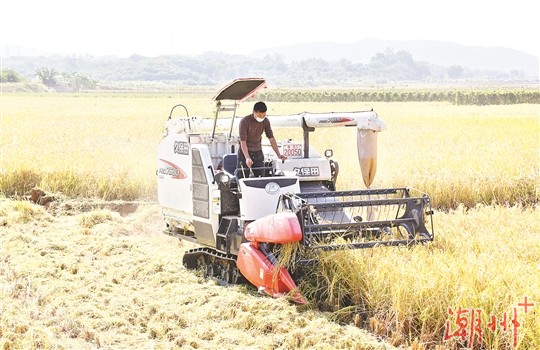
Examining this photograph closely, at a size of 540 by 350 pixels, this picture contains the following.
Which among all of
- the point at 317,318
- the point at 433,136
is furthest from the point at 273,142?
the point at 433,136

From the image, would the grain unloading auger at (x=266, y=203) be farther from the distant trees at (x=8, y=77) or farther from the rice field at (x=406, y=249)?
the distant trees at (x=8, y=77)

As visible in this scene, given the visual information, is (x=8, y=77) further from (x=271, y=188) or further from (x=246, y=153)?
(x=271, y=188)

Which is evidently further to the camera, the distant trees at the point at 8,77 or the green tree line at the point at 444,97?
the distant trees at the point at 8,77

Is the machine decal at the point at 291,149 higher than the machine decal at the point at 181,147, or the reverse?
the machine decal at the point at 181,147

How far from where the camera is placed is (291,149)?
10.6m

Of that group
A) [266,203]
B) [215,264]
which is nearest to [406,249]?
[266,203]

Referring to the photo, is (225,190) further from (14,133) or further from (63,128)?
(63,128)

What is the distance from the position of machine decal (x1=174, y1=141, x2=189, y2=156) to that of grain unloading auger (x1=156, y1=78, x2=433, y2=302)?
1 centimetres

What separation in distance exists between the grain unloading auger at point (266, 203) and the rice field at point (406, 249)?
359mm

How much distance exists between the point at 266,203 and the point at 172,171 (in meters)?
2.13

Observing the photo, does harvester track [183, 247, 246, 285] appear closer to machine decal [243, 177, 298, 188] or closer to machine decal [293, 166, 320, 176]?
machine decal [243, 177, 298, 188]

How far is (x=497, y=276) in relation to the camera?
21.9 ft

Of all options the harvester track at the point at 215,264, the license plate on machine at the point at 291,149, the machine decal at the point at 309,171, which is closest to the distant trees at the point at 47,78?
the license plate on machine at the point at 291,149

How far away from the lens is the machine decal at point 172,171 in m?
10.2
